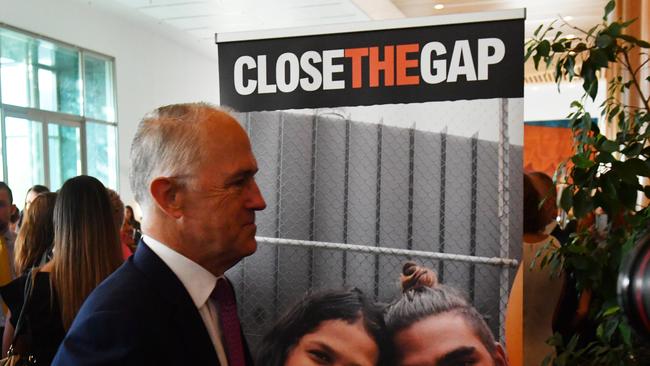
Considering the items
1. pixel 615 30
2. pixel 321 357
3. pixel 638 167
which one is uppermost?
pixel 615 30

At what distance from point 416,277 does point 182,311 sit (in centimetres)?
127

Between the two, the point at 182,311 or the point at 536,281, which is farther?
the point at 536,281

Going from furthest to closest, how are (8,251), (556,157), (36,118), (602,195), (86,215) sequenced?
(556,157)
(36,118)
(8,251)
(86,215)
(602,195)

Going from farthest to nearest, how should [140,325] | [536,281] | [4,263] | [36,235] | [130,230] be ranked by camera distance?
[130,230]
[4,263]
[536,281]
[36,235]
[140,325]

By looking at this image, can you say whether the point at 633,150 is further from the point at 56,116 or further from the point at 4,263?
the point at 56,116

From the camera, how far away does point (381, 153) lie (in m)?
2.37

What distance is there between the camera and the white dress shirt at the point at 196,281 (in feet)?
4.38

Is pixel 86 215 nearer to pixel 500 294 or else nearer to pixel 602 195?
pixel 500 294

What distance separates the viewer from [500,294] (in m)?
2.31

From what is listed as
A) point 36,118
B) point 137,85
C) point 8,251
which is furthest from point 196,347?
point 137,85

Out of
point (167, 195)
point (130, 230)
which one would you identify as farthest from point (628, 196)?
point (130, 230)

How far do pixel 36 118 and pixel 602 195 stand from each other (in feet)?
26.1

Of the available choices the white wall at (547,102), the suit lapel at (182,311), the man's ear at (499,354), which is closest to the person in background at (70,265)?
the suit lapel at (182,311)

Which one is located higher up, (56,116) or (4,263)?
(56,116)
